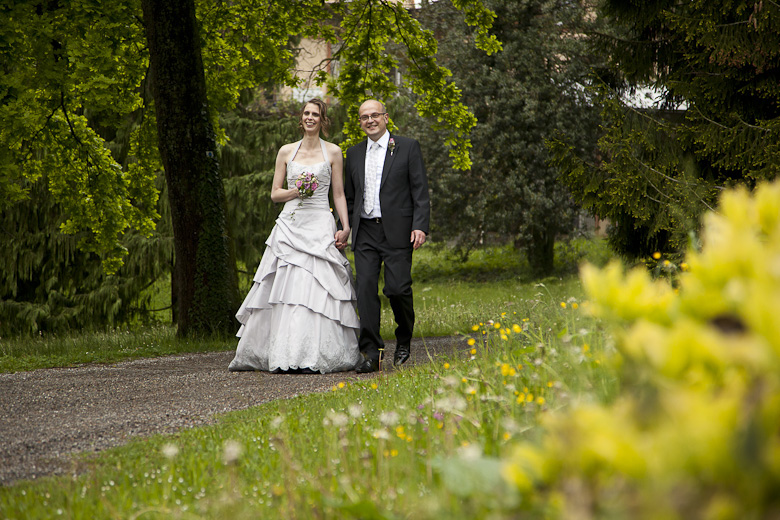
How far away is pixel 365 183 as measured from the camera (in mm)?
6996

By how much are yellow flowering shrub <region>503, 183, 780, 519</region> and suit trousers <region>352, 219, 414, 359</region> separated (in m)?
5.64

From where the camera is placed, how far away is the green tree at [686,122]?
802cm

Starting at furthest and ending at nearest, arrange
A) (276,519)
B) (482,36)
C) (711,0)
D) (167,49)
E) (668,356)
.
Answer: (482,36) → (167,49) → (711,0) → (276,519) → (668,356)

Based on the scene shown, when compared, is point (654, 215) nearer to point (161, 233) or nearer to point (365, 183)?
point (365, 183)

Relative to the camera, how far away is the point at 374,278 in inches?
276

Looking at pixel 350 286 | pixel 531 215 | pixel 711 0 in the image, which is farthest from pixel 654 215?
pixel 531 215

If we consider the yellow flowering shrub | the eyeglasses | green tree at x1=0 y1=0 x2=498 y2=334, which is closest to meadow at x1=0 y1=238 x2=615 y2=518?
the yellow flowering shrub

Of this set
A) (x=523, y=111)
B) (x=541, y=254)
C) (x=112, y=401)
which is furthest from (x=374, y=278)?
(x=541, y=254)

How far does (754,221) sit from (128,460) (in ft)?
9.81

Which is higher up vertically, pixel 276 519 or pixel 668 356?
pixel 668 356

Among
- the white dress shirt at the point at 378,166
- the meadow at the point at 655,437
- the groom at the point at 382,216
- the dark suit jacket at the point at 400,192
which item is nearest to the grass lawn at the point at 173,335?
the groom at the point at 382,216

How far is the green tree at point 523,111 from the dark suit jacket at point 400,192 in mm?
13722

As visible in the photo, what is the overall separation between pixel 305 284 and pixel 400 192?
50.3 inches

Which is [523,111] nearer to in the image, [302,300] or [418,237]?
[418,237]
